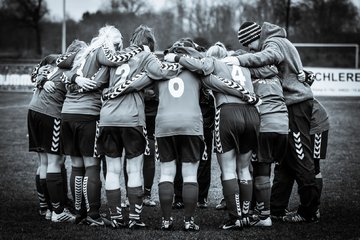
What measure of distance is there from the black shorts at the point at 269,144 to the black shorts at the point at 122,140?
4.61ft

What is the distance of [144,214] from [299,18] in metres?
39.2

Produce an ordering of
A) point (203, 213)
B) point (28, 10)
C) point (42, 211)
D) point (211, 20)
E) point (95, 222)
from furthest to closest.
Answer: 1. point (28, 10)
2. point (211, 20)
3. point (203, 213)
4. point (42, 211)
5. point (95, 222)

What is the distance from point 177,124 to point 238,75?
37.7 inches

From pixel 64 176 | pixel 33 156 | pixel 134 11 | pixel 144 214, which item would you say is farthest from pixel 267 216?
pixel 134 11

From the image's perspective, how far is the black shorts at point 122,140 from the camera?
6.71 metres

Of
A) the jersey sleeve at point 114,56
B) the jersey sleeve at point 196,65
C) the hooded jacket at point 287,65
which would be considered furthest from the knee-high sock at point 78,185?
the hooded jacket at point 287,65

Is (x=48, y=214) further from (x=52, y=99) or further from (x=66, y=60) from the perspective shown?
(x=66, y=60)

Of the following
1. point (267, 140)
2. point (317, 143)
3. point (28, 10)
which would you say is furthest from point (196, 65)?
point (28, 10)

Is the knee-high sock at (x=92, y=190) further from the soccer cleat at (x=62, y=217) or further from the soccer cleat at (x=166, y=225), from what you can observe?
the soccer cleat at (x=166, y=225)

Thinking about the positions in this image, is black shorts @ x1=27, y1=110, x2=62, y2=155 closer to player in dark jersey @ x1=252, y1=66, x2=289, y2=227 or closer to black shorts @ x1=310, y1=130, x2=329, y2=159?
player in dark jersey @ x1=252, y1=66, x2=289, y2=227

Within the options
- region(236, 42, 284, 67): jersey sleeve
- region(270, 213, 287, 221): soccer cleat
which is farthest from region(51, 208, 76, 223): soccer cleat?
region(236, 42, 284, 67): jersey sleeve

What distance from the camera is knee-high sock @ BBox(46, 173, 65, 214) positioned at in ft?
23.9

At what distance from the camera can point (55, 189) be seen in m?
7.26

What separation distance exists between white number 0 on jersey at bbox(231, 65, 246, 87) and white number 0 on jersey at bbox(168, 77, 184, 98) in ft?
2.04
